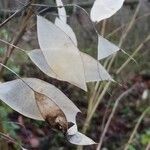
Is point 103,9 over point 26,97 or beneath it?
over

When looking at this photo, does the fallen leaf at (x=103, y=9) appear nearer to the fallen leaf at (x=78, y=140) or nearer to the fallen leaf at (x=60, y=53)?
the fallen leaf at (x=60, y=53)

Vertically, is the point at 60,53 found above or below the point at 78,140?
above

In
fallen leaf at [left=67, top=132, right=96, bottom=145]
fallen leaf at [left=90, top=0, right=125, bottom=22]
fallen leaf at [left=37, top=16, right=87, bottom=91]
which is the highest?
fallen leaf at [left=90, top=0, right=125, bottom=22]

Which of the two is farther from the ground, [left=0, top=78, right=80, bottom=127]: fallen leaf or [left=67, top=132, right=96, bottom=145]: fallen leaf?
[left=0, top=78, right=80, bottom=127]: fallen leaf

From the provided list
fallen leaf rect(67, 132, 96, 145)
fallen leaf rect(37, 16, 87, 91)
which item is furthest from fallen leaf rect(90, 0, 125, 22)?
fallen leaf rect(67, 132, 96, 145)

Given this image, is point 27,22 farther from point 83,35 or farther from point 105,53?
point 83,35

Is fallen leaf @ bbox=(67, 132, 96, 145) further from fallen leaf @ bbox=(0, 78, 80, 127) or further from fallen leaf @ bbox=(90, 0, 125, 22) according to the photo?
fallen leaf @ bbox=(90, 0, 125, 22)
